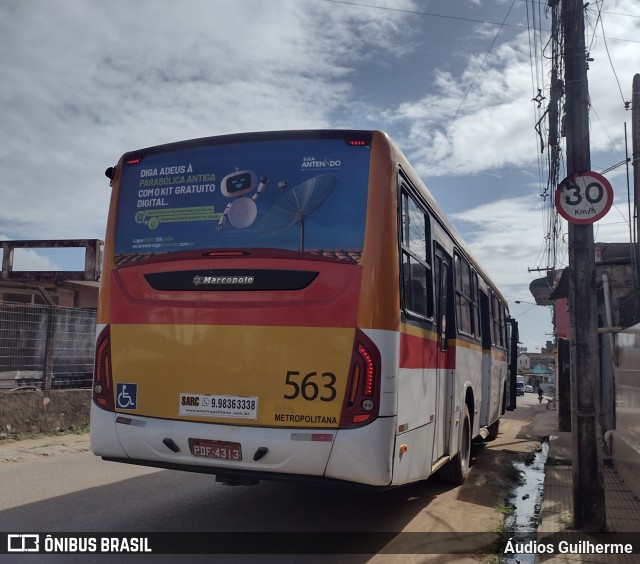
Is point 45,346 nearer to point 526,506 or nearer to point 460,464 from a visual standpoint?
point 460,464

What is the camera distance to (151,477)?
7777mm

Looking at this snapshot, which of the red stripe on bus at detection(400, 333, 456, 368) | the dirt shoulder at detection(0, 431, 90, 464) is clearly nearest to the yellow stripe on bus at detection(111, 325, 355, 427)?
the red stripe on bus at detection(400, 333, 456, 368)

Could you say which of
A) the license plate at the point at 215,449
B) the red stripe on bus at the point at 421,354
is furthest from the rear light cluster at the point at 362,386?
the license plate at the point at 215,449

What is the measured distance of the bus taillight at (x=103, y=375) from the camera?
545 cm

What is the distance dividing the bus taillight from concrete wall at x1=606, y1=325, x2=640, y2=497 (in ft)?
18.1

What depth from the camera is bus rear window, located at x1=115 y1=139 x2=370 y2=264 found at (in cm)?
501

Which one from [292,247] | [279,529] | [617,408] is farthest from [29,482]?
[617,408]

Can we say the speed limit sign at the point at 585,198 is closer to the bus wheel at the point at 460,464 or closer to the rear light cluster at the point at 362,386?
the rear light cluster at the point at 362,386

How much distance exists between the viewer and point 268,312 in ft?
16.2

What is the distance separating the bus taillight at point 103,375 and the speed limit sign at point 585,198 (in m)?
4.41

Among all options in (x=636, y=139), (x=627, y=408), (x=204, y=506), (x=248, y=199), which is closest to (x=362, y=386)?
(x=248, y=199)

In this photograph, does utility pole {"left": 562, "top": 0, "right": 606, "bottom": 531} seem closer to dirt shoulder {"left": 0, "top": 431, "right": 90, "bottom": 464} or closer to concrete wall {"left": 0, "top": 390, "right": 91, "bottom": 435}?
dirt shoulder {"left": 0, "top": 431, "right": 90, "bottom": 464}

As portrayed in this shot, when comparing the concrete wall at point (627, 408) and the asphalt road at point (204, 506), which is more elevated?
the concrete wall at point (627, 408)

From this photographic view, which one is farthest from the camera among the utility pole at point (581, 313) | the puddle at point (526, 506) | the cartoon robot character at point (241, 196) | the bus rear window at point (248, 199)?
the utility pole at point (581, 313)
